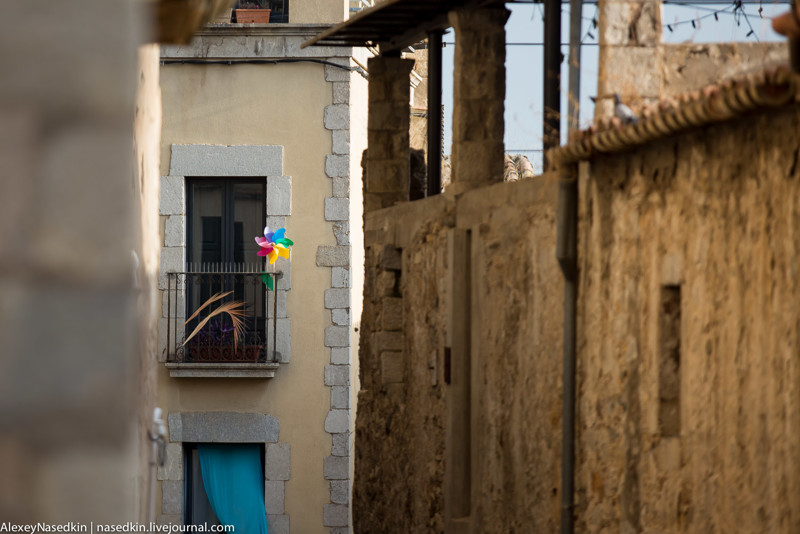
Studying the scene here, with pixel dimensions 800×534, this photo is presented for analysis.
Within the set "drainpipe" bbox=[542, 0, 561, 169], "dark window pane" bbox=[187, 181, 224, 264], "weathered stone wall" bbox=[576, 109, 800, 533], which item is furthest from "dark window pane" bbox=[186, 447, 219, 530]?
"weathered stone wall" bbox=[576, 109, 800, 533]

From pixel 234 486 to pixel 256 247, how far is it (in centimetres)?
286

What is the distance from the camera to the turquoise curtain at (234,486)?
14133 millimetres

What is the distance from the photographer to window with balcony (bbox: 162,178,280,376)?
1391cm

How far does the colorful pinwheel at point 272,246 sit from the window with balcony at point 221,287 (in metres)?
0.13

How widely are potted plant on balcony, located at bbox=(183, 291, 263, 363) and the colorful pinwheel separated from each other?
45 centimetres

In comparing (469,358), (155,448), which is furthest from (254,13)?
(155,448)

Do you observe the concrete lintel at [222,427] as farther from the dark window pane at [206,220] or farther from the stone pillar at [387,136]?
the stone pillar at [387,136]

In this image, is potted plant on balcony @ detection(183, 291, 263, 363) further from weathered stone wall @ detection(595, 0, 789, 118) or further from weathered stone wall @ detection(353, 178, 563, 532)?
weathered stone wall @ detection(595, 0, 789, 118)

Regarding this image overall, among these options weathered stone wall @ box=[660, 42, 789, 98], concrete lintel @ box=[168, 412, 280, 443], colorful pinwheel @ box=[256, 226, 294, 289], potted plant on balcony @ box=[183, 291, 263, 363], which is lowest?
concrete lintel @ box=[168, 412, 280, 443]

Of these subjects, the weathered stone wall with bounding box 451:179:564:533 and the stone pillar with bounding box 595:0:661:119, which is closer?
the stone pillar with bounding box 595:0:661:119

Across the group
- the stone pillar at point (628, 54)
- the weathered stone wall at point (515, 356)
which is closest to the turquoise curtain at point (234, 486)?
the weathered stone wall at point (515, 356)

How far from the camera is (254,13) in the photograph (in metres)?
14.5

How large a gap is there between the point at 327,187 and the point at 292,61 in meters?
1.60

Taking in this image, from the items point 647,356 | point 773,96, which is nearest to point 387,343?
point 647,356
